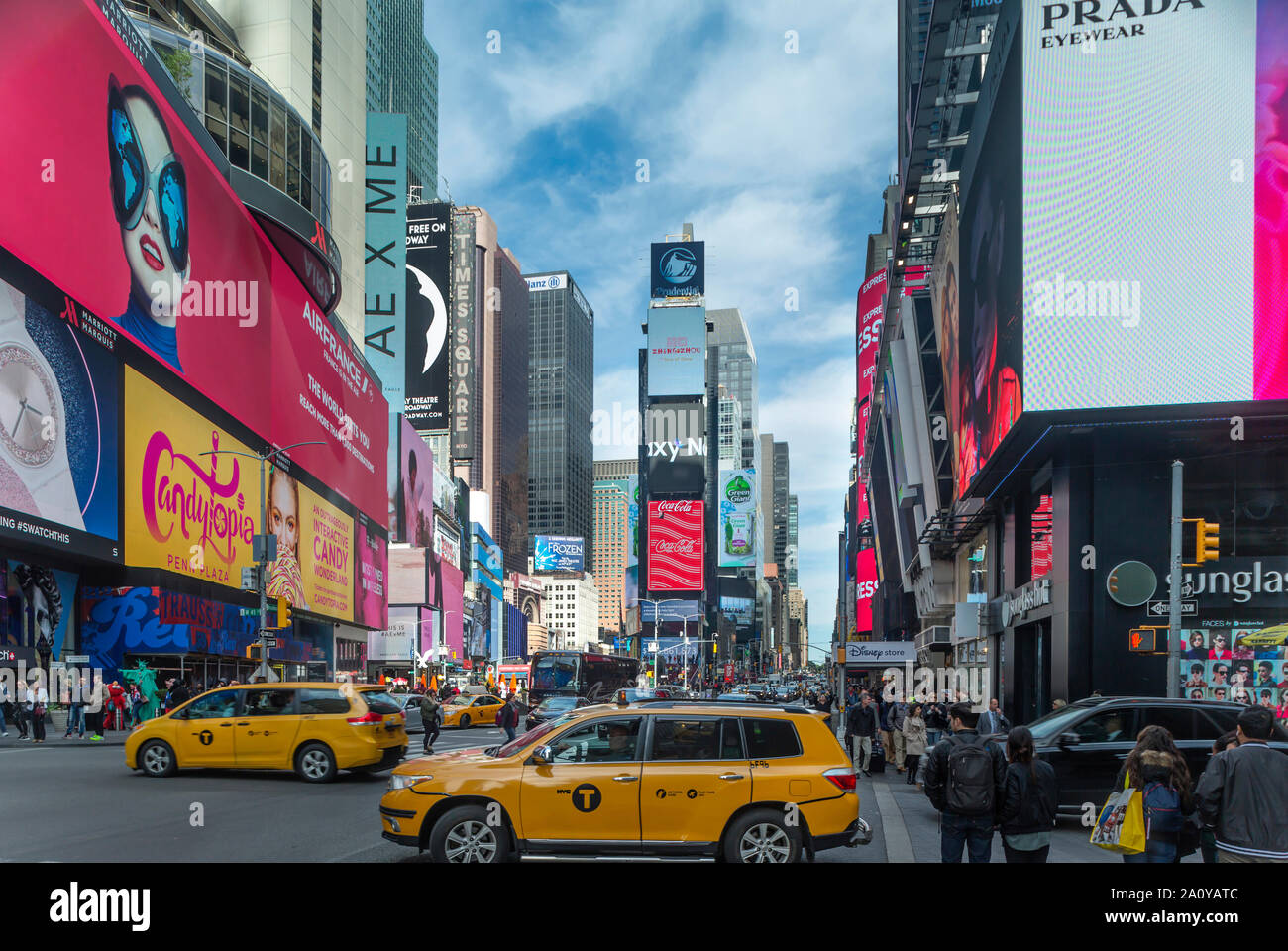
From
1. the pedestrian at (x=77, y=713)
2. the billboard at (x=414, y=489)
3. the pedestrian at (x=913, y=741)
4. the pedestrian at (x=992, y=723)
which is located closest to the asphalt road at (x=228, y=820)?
the pedestrian at (x=913, y=741)

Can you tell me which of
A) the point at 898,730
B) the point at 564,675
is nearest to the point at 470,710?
the point at 564,675

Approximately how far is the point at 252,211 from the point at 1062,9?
3751 centimetres

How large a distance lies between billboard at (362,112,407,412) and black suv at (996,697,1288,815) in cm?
7531

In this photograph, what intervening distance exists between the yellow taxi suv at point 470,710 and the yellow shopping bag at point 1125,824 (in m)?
32.6

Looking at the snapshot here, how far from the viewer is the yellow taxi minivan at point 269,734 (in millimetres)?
18078

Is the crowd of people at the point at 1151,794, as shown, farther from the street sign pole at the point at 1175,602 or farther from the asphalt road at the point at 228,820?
the street sign pole at the point at 1175,602

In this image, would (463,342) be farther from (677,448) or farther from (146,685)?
(146,685)

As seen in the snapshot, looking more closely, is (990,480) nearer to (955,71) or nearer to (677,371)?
(955,71)

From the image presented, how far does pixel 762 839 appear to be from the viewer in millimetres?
9734

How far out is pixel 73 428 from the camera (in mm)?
33719

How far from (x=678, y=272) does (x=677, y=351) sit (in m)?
13.8

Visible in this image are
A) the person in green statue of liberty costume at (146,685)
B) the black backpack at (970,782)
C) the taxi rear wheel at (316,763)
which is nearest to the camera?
the black backpack at (970,782)

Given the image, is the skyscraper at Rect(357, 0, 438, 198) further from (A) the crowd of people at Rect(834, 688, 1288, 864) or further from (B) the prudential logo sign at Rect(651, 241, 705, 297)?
(A) the crowd of people at Rect(834, 688, 1288, 864)

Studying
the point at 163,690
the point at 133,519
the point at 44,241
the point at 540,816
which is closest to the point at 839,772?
the point at 540,816
